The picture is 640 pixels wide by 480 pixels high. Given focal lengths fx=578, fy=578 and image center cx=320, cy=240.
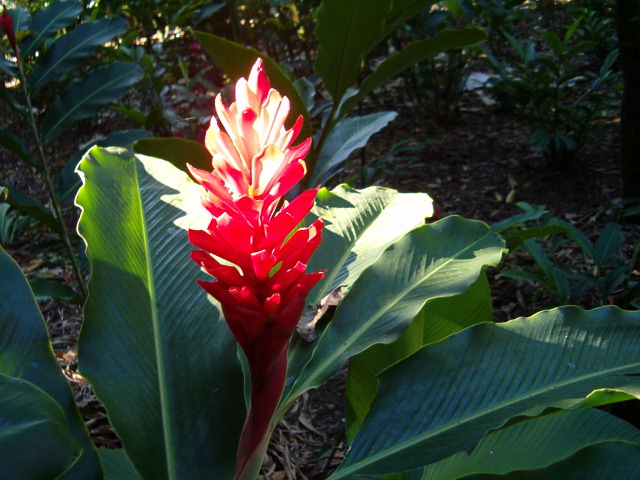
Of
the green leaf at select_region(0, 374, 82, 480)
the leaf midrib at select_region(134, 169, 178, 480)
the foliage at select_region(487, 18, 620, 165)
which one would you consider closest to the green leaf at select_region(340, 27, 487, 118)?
the leaf midrib at select_region(134, 169, 178, 480)

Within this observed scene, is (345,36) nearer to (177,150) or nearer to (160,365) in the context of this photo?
(177,150)

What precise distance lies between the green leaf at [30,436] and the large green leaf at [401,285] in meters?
0.44

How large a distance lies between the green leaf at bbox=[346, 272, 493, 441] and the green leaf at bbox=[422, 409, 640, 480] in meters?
0.24

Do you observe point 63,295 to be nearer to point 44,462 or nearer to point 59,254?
point 44,462

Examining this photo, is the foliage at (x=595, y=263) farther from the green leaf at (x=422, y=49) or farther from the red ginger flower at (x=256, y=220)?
the red ginger flower at (x=256, y=220)

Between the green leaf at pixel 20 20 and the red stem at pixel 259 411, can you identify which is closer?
the red stem at pixel 259 411

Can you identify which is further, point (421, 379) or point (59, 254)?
point (59, 254)

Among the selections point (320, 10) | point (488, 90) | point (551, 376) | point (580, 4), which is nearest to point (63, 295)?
point (320, 10)

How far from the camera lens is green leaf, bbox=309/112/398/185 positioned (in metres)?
1.98

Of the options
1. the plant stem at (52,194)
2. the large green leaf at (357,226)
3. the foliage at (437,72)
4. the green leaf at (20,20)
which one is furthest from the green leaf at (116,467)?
the foliage at (437,72)

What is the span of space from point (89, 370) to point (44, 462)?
26 centimetres

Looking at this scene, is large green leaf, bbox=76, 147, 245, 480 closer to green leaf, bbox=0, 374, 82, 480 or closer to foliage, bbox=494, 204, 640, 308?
green leaf, bbox=0, 374, 82, 480

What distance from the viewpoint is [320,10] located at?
1.78m

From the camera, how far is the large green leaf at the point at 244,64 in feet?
5.78
